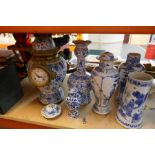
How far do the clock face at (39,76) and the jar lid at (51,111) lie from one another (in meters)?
0.08

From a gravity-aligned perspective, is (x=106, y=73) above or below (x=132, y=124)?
above

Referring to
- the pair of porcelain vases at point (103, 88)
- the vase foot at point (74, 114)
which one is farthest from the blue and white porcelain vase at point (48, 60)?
the vase foot at point (74, 114)

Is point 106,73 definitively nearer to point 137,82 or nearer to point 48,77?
point 137,82

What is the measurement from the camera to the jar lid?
533mm

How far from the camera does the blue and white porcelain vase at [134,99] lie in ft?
1.39

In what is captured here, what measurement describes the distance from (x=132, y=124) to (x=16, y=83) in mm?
433

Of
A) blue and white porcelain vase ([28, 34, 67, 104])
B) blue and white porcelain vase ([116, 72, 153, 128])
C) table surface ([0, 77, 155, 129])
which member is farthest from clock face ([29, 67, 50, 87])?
blue and white porcelain vase ([116, 72, 153, 128])

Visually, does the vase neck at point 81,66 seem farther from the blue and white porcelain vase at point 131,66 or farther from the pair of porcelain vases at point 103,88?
the blue and white porcelain vase at point 131,66

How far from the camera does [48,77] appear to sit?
1.73 feet

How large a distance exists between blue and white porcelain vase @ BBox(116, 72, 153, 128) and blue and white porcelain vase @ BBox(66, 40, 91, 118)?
13cm

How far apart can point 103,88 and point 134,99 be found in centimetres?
9

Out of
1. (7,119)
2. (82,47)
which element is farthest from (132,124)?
(7,119)
